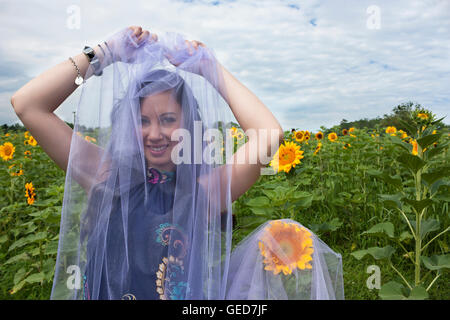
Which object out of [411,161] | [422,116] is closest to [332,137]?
[422,116]

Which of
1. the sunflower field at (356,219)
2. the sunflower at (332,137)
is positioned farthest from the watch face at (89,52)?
the sunflower at (332,137)

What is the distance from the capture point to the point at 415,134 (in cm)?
176

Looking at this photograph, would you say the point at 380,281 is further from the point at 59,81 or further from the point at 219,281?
the point at 59,81

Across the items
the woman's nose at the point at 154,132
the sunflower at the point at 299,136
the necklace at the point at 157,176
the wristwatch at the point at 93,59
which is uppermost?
the sunflower at the point at 299,136

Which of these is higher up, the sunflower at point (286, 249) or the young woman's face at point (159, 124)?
the young woman's face at point (159, 124)

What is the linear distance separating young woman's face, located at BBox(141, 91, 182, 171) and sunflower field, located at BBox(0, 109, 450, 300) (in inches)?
8.3

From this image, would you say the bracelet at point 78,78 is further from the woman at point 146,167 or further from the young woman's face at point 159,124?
the young woman's face at point 159,124

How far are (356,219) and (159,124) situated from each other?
1.84 metres

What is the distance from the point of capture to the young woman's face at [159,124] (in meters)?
1.28

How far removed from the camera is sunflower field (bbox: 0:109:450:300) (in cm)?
169

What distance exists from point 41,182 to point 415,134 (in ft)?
10.6

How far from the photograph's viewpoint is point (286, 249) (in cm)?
135

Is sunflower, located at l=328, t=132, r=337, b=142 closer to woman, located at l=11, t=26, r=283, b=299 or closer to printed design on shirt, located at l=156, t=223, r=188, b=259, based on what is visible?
woman, located at l=11, t=26, r=283, b=299

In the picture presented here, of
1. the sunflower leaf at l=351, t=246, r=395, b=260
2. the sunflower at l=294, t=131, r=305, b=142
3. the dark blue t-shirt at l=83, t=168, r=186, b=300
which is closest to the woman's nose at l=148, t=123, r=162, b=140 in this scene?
the dark blue t-shirt at l=83, t=168, r=186, b=300
